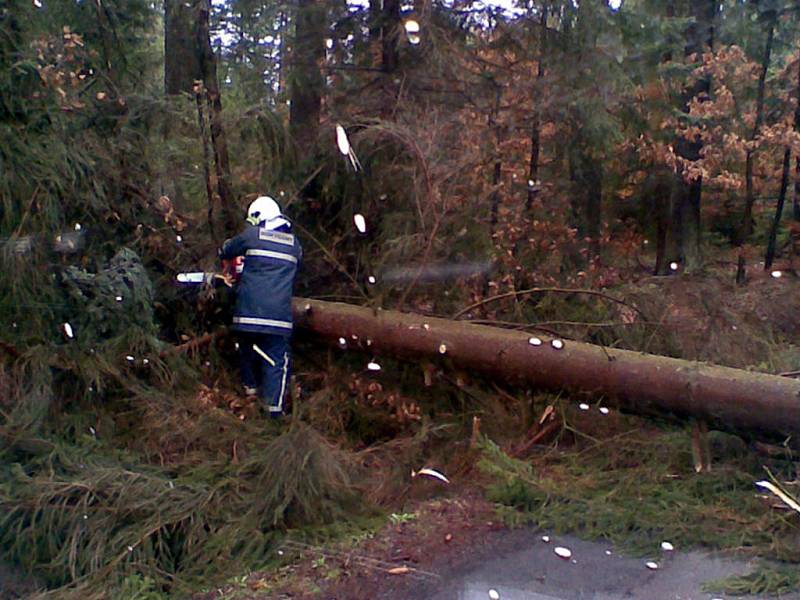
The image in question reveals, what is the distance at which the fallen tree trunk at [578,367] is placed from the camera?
19.0 feet

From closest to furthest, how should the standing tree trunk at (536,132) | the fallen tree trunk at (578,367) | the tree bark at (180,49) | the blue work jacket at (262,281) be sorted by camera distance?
the fallen tree trunk at (578,367)
the blue work jacket at (262,281)
the tree bark at (180,49)
the standing tree trunk at (536,132)

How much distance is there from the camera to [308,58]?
9.36 meters

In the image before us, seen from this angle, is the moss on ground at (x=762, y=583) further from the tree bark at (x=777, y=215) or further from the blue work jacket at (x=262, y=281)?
the tree bark at (x=777, y=215)

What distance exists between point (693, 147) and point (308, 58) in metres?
7.43

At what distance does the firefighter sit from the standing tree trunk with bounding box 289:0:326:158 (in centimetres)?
178

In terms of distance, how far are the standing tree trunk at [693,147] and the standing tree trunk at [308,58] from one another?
6759mm

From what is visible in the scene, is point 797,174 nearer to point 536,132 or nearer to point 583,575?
point 536,132

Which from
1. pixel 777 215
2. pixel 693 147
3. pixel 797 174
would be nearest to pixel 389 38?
pixel 693 147

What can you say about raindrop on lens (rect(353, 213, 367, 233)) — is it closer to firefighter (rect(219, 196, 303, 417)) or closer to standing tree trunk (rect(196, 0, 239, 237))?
firefighter (rect(219, 196, 303, 417))

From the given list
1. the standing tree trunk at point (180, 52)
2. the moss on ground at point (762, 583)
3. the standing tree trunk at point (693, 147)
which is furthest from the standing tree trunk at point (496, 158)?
the standing tree trunk at point (693, 147)

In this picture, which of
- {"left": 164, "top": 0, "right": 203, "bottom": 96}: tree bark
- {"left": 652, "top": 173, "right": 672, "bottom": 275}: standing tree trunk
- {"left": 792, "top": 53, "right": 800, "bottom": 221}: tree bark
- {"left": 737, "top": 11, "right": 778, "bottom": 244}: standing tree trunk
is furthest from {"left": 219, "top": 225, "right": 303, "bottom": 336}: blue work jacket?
{"left": 792, "top": 53, "right": 800, "bottom": 221}: tree bark

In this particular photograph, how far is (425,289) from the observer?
26.4 ft

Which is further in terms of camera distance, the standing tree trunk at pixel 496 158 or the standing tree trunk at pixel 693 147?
the standing tree trunk at pixel 693 147

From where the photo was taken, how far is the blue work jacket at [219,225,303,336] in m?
7.63
